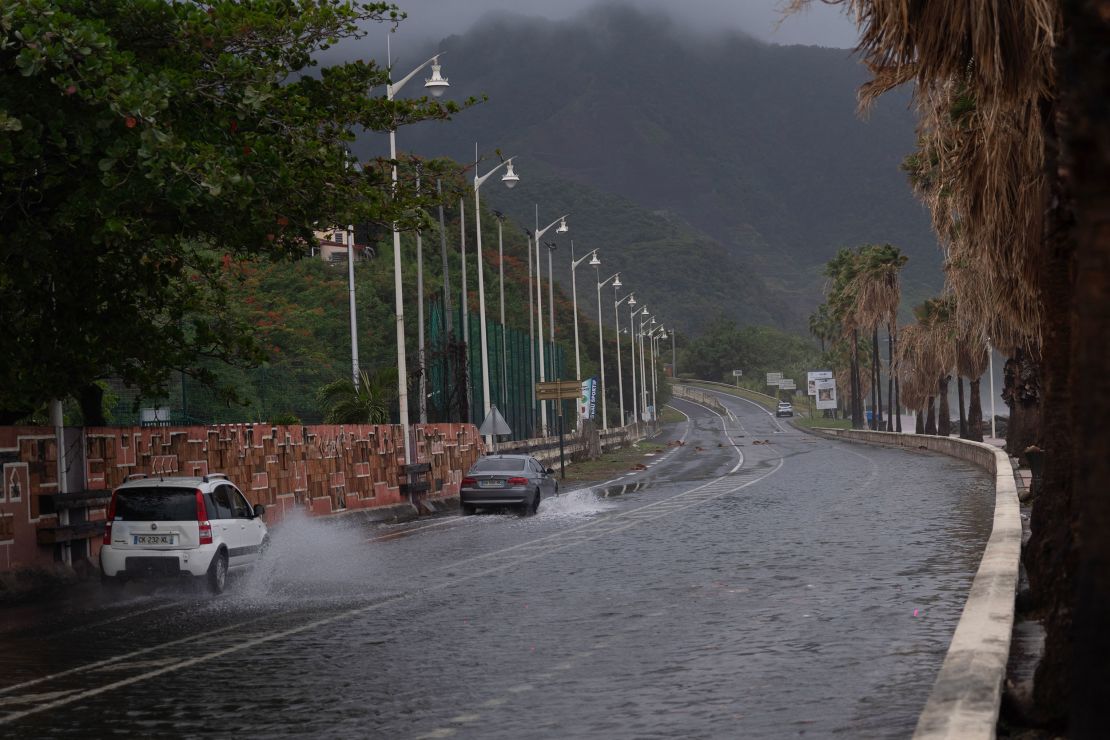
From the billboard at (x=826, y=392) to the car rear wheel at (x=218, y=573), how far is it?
150 meters

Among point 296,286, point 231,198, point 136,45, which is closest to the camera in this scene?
point 231,198

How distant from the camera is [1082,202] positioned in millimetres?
4762

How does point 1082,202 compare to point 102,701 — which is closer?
point 1082,202

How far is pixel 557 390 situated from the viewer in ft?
190

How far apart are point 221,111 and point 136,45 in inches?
65.9

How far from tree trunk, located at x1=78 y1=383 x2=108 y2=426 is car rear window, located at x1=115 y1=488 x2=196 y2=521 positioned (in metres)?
5.57

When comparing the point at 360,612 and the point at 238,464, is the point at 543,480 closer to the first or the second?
the point at 238,464

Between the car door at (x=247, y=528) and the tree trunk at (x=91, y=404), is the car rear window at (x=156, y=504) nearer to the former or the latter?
the car door at (x=247, y=528)

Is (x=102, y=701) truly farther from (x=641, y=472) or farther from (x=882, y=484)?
(x=641, y=472)

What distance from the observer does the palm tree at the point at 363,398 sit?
4794 centimetres

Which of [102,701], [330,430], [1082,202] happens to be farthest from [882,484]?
[1082,202]

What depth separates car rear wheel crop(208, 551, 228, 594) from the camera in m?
18.6

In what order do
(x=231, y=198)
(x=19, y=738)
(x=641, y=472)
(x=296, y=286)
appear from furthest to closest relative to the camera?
(x=296, y=286)
(x=641, y=472)
(x=231, y=198)
(x=19, y=738)

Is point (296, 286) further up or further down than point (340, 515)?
further up
